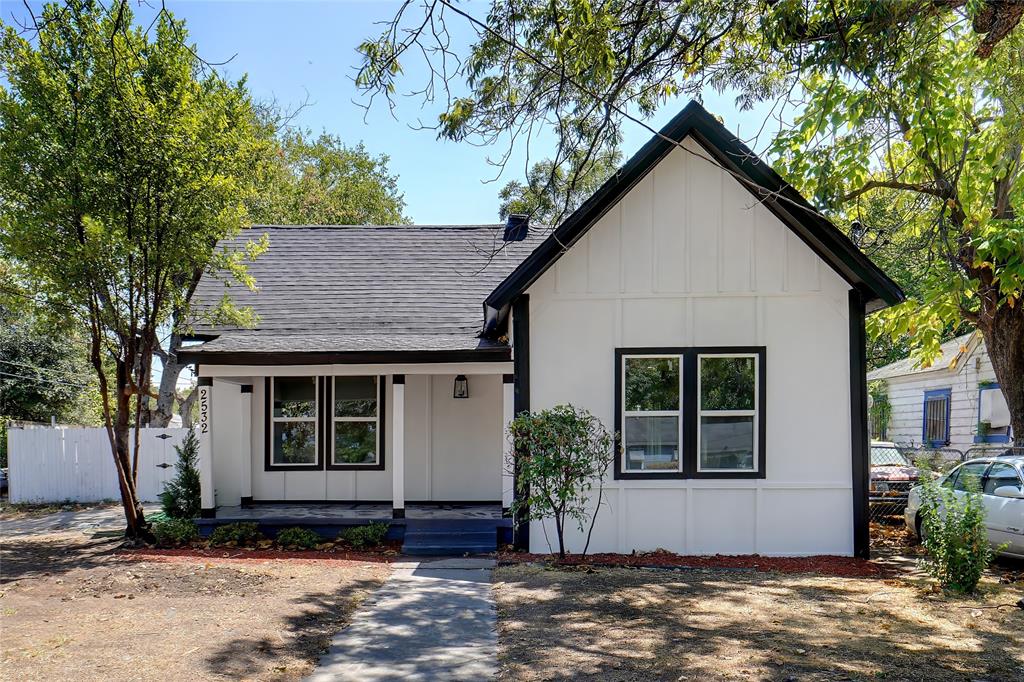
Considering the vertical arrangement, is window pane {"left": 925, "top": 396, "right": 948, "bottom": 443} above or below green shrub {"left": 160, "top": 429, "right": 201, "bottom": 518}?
above

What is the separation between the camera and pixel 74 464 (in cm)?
1794

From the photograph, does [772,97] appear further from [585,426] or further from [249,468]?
[249,468]

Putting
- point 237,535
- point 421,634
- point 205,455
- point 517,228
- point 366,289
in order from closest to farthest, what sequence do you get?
point 421,634 < point 517,228 < point 237,535 < point 205,455 < point 366,289

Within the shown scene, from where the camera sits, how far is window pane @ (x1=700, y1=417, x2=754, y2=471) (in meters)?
11.0

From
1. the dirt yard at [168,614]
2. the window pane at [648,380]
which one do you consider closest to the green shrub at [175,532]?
the dirt yard at [168,614]

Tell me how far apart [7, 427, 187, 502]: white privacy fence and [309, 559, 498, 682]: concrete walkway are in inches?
421

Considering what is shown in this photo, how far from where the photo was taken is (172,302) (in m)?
12.0

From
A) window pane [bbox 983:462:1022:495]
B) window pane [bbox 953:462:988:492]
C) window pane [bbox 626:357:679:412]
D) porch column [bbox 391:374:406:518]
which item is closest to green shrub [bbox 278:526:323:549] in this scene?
porch column [bbox 391:374:406:518]

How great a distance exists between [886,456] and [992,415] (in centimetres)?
237

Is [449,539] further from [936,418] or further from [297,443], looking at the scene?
[936,418]

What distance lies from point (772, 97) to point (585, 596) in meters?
6.02

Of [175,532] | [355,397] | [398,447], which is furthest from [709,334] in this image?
[175,532]

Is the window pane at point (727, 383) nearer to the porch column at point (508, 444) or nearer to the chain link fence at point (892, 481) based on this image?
the porch column at point (508, 444)

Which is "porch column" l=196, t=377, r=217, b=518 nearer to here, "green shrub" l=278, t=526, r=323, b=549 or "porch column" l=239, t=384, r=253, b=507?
"porch column" l=239, t=384, r=253, b=507
